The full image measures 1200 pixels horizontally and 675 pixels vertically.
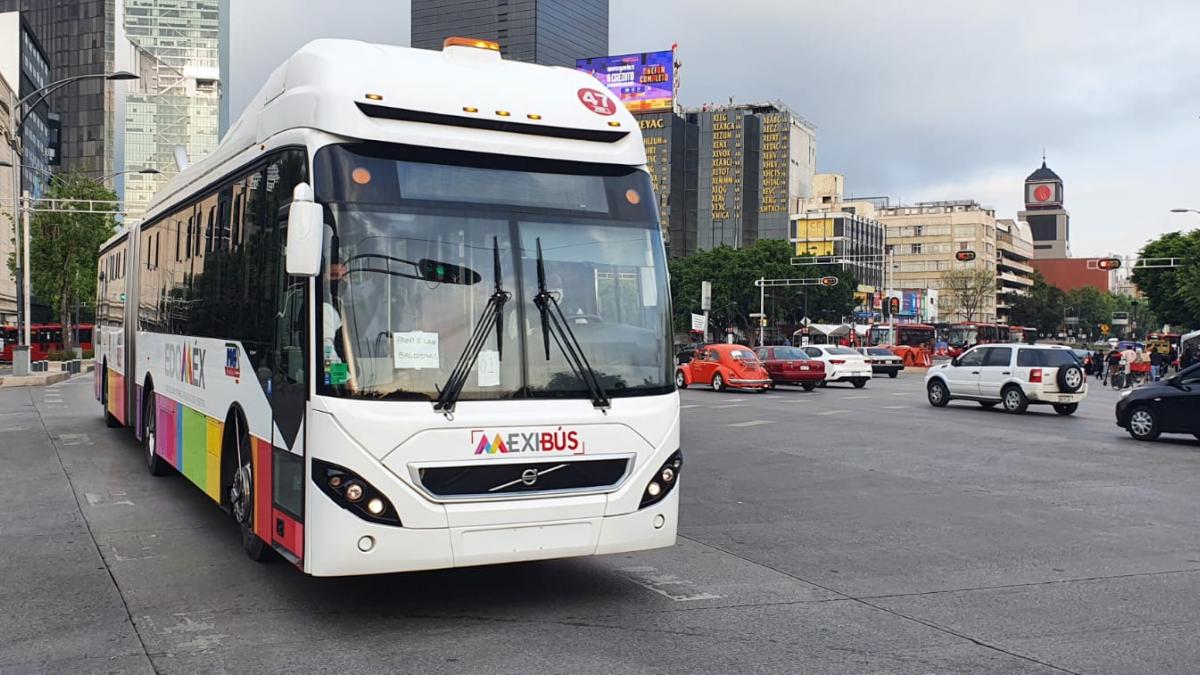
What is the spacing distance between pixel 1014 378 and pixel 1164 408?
7240mm

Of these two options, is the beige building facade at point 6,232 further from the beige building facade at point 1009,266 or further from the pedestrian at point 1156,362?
the beige building facade at point 1009,266

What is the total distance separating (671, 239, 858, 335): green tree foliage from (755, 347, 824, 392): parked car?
5746 centimetres

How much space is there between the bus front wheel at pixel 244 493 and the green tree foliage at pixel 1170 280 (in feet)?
200

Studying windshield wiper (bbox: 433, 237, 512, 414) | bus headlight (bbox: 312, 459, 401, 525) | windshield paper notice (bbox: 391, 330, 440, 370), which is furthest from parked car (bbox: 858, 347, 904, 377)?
bus headlight (bbox: 312, 459, 401, 525)

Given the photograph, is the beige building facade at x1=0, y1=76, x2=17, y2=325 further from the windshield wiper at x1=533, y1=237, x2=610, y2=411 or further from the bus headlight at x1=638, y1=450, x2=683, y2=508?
the bus headlight at x1=638, y1=450, x2=683, y2=508

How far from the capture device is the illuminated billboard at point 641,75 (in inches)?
4830

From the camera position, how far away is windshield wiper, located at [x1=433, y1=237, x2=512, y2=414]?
627 centimetres

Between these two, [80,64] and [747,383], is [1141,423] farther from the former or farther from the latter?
[80,64]

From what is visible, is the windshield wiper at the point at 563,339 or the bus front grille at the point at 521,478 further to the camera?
the windshield wiper at the point at 563,339

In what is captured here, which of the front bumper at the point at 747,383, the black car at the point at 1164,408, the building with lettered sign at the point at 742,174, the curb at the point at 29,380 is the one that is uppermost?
the building with lettered sign at the point at 742,174

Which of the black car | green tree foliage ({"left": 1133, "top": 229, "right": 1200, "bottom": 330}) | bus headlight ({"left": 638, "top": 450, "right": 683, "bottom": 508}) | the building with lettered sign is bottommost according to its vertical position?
the black car

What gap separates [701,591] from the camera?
761cm

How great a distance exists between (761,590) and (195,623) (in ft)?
12.4

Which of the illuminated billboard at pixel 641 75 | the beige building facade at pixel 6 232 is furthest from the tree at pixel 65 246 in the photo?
the illuminated billboard at pixel 641 75
